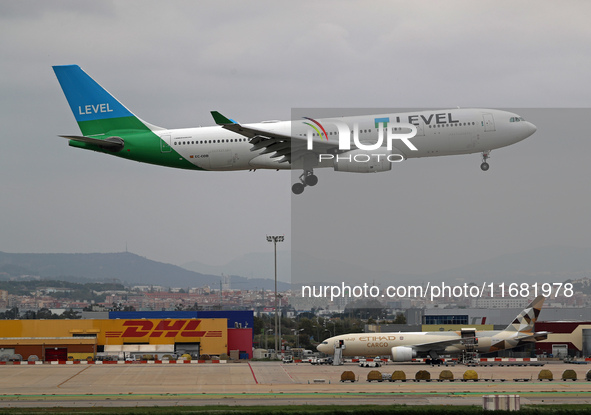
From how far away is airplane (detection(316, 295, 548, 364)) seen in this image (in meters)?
84.9

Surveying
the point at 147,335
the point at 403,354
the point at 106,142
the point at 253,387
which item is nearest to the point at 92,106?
the point at 106,142

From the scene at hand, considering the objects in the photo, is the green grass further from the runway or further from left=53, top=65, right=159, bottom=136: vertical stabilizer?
left=53, top=65, right=159, bottom=136: vertical stabilizer

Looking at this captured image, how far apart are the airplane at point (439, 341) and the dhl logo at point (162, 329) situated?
24.8 m

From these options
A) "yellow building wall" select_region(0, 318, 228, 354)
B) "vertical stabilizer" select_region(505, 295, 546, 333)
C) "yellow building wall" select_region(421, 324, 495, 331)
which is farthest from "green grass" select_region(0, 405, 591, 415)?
"yellow building wall" select_region(421, 324, 495, 331)

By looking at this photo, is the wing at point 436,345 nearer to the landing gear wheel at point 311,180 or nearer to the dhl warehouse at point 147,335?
the landing gear wheel at point 311,180

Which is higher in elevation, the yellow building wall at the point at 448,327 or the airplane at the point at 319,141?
the airplane at the point at 319,141

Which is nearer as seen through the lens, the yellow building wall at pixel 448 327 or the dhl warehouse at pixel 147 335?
the dhl warehouse at pixel 147 335

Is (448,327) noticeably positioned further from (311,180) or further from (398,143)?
(398,143)

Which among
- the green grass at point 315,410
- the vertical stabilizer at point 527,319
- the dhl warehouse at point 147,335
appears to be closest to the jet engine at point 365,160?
the vertical stabilizer at point 527,319

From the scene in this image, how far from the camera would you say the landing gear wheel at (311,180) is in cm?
7494

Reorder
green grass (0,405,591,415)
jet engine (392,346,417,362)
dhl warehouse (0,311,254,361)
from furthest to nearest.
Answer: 1. dhl warehouse (0,311,254,361)
2. jet engine (392,346,417,362)
3. green grass (0,405,591,415)

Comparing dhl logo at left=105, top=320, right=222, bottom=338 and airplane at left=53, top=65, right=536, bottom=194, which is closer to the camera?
airplane at left=53, top=65, right=536, bottom=194

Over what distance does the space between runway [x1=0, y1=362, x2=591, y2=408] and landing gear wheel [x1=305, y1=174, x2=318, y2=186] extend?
53.2ft

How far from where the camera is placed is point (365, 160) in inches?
2795
